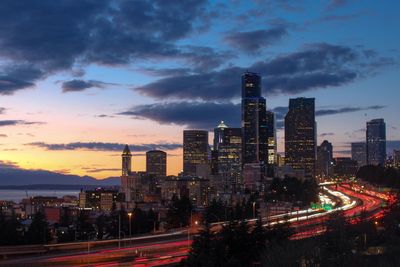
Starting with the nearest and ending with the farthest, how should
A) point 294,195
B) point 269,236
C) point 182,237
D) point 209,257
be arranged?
point 209,257 < point 269,236 < point 182,237 < point 294,195

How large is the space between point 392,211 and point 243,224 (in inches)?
1666

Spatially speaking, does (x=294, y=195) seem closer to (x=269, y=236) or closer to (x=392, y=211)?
(x=392, y=211)

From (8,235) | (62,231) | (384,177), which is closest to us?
(8,235)

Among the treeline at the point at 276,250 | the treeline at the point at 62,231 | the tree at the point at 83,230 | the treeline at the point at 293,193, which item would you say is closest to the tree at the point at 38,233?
the treeline at the point at 62,231

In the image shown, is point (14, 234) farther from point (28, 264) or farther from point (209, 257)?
point (209, 257)

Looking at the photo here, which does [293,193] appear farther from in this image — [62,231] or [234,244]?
[234,244]

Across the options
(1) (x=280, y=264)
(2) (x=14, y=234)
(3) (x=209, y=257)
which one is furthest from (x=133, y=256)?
(2) (x=14, y=234)

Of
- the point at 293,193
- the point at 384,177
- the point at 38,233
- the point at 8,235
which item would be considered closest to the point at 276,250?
the point at 8,235

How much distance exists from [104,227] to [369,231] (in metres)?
45.7

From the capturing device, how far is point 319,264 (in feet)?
92.5

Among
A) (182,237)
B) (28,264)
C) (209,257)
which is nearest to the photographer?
(209,257)

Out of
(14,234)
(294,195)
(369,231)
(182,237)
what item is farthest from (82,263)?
(294,195)

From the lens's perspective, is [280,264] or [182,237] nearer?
[280,264]

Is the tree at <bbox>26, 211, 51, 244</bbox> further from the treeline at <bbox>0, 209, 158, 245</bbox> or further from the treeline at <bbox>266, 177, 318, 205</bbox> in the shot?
the treeline at <bbox>266, 177, 318, 205</bbox>
